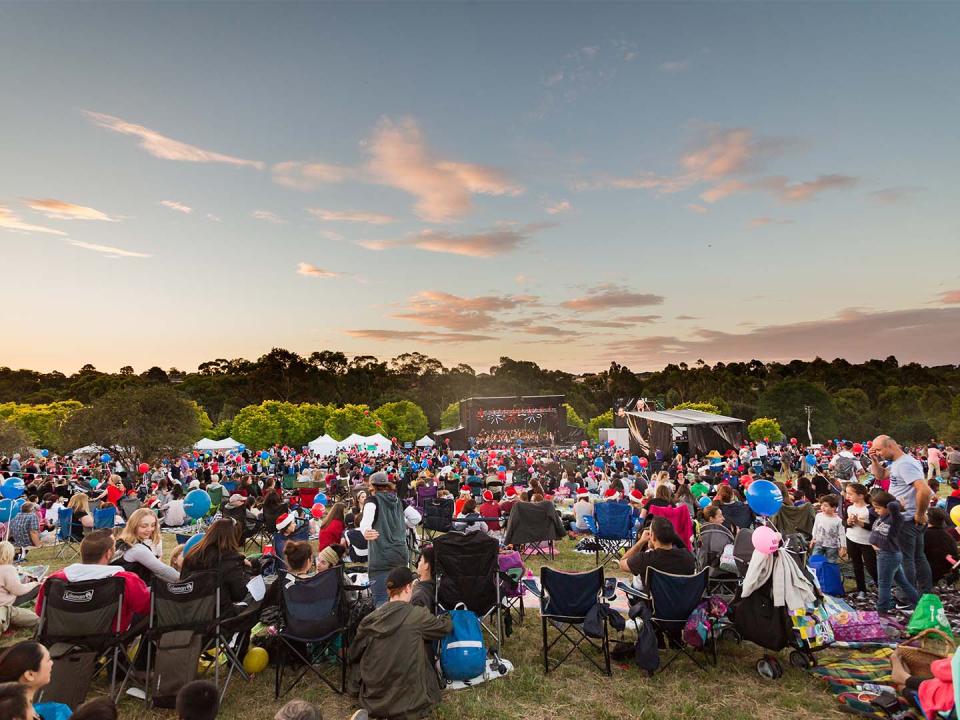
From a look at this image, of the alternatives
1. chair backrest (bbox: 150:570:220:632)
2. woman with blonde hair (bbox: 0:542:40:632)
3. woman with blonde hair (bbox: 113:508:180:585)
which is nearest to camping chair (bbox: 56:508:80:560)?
woman with blonde hair (bbox: 0:542:40:632)

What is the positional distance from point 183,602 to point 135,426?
2699cm

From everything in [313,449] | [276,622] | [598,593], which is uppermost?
[598,593]

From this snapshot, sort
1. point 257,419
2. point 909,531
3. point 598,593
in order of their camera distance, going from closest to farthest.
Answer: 1. point 598,593
2. point 909,531
3. point 257,419

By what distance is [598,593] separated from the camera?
4836mm

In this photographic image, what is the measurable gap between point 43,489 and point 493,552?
14.5 meters

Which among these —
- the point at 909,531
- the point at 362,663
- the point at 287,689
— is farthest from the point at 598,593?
the point at 909,531

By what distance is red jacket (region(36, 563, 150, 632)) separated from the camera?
423cm

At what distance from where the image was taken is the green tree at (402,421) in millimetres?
61406

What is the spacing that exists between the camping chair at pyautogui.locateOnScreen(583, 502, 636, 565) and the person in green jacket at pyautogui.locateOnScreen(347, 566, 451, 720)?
5241 mm

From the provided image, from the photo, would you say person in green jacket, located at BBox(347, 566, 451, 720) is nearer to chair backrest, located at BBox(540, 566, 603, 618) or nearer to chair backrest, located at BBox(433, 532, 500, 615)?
chair backrest, located at BBox(433, 532, 500, 615)

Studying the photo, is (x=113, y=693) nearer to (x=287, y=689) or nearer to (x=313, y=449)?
(x=287, y=689)

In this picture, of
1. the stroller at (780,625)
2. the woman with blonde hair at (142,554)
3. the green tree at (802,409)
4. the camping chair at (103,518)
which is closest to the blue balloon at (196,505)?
the camping chair at (103,518)

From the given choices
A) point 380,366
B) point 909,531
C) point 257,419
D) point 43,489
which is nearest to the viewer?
point 909,531

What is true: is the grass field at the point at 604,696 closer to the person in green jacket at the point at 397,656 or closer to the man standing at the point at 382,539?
the person in green jacket at the point at 397,656
